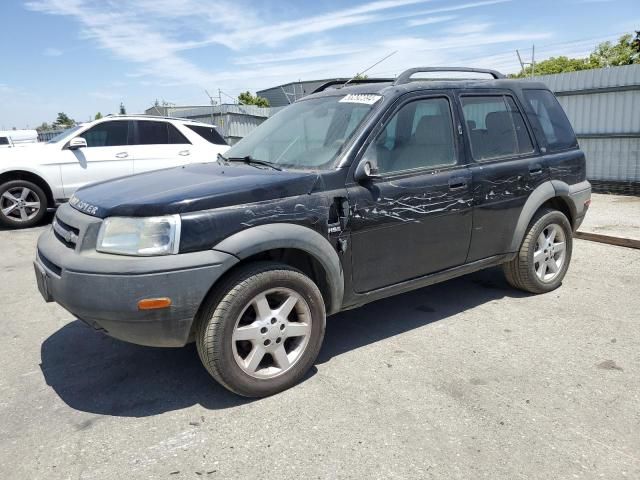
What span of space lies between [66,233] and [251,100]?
1694 inches

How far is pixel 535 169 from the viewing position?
4.55 meters

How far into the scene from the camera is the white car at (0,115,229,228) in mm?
8508

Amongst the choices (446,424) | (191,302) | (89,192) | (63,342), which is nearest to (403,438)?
(446,424)

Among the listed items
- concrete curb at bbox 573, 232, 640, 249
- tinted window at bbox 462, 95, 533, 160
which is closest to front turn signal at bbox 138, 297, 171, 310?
tinted window at bbox 462, 95, 533, 160

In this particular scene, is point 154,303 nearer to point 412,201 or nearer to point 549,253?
point 412,201

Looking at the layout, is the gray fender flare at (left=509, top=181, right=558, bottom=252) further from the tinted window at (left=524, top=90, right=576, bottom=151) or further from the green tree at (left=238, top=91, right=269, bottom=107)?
the green tree at (left=238, top=91, right=269, bottom=107)

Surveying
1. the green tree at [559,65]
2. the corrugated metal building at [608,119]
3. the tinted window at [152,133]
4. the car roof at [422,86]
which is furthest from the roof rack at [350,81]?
the green tree at [559,65]

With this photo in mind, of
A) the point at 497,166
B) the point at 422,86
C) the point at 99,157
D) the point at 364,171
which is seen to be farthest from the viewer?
the point at 99,157

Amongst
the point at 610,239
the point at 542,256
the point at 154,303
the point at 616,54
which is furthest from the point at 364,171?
the point at 616,54

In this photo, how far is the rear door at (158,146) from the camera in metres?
9.27

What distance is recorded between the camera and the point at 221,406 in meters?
3.09

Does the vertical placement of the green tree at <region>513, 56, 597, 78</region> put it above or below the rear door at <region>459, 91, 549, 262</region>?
above

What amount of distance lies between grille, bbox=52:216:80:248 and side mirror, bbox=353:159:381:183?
1.70 meters

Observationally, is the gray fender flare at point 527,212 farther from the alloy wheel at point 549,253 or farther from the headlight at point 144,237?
the headlight at point 144,237
